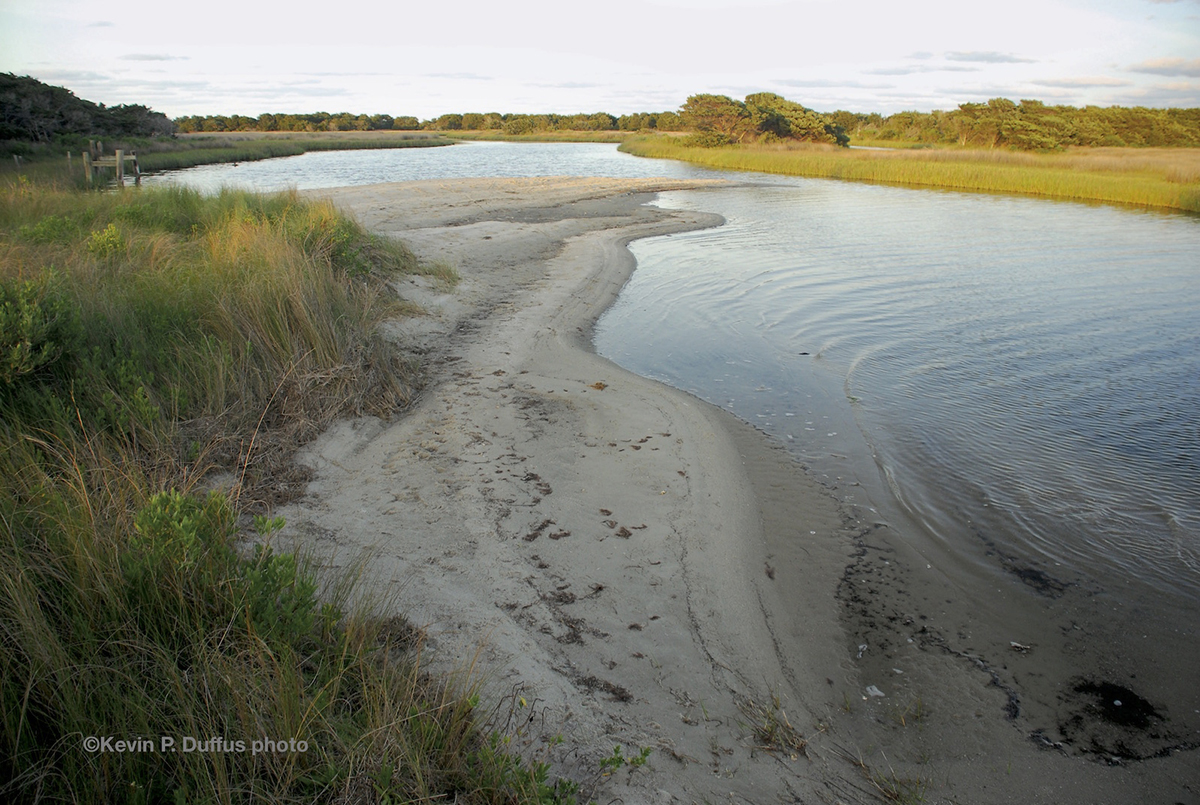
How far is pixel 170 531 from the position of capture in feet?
8.84

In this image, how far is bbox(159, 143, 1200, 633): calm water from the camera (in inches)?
200

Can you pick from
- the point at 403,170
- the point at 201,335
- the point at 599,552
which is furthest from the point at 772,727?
the point at 403,170

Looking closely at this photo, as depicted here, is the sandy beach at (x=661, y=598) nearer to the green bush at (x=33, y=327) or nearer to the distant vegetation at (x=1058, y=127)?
the green bush at (x=33, y=327)

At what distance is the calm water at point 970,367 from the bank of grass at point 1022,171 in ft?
30.5

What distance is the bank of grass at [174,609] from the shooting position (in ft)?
6.67

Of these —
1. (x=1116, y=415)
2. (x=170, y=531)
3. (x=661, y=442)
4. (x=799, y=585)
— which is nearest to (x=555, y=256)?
(x=661, y=442)

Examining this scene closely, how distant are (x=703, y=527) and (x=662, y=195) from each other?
2490 centimetres

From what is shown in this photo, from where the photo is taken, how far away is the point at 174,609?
2.55 metres

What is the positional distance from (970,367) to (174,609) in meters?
8.61

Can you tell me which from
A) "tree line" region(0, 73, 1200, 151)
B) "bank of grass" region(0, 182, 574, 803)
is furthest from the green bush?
"tree line" region(0, 73, 1200, 151)

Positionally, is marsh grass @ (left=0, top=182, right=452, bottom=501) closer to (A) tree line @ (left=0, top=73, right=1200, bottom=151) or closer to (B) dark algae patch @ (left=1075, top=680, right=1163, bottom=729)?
(B) dark algae patch @ (left=1075, top=680, right=1163, bottom=729)

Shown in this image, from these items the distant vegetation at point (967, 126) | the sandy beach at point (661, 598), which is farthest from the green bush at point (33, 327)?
the distant vegetation at point (967, 126)

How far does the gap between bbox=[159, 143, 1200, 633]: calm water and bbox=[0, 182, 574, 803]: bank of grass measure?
13.1 feet

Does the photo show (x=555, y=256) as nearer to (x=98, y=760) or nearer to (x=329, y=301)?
(x=329, y=301)
